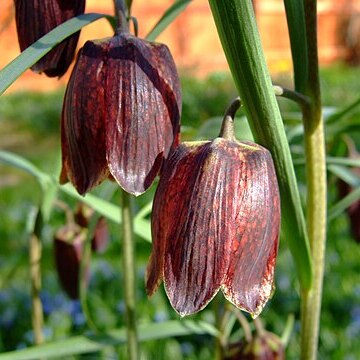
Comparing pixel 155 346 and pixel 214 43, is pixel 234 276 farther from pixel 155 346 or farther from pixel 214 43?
pixel 214 43

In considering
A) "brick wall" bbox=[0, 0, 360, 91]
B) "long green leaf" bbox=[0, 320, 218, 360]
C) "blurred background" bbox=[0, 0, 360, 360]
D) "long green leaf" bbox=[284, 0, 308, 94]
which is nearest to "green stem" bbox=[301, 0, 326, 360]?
"long green leaf" bbox=[284, 0, 308, 94]

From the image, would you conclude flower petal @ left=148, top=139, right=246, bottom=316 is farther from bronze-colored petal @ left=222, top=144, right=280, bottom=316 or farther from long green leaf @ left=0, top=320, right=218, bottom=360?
long green leaf @ left=0, top=320, right=218, bottom=360

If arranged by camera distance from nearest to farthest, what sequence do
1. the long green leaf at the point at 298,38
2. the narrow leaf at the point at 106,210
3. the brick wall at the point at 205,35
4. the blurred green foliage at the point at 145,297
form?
the long green leaf at the point at 298,38 → the narrow leaf at the point at 106,210 → the blurred green foliage at the point at 145,297 → the brick wall at the point at 205,35

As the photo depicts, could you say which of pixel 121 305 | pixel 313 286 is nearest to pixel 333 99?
pixel 121 305

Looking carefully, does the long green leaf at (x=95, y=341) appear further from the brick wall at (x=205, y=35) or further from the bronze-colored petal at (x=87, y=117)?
the brick wall at (x=205, y=35)

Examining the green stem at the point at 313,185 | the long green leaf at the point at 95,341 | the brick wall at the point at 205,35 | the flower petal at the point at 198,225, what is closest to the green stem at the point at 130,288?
the long green leaf at the point at 95,341

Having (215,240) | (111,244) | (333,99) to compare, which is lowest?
(111,244)
